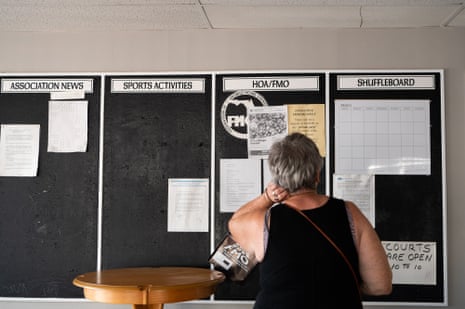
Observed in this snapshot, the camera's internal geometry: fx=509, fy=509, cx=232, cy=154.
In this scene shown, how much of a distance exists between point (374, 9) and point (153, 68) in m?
1.40

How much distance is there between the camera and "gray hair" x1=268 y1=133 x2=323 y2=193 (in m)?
1.98

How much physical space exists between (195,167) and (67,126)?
874mm

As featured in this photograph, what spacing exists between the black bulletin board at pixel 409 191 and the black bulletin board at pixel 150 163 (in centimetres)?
87

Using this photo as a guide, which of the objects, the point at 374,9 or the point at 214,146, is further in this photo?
the point at 214,146

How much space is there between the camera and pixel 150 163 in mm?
3219

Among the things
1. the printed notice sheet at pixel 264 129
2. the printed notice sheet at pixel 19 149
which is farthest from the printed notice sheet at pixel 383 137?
the printed notice sheet at pixel 19 149

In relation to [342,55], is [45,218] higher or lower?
lower

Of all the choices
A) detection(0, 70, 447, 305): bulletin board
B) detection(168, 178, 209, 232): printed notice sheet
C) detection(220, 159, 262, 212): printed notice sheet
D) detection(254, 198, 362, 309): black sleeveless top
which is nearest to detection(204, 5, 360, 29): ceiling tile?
detection(0, 70, 447, 305): bulletin board

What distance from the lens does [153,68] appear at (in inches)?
129

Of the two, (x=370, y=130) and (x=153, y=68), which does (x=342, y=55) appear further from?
(x=153, y=68)

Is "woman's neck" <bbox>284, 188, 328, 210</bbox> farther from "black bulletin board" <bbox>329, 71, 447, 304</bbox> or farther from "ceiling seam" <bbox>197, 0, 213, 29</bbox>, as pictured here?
"ceiling seam" <bbox>197, 0, 213, 29</bbox>

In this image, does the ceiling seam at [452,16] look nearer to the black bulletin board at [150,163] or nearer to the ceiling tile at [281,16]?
the ceiling tile at [281,16]

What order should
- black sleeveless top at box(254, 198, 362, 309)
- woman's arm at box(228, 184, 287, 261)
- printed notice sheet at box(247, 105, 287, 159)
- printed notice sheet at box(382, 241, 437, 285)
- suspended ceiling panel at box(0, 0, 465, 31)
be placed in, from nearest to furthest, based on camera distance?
black sleeveless top at box(254, 198, 362, 309)
woman's arm at box(228, 184, 287, 261)
suspended ceiling panel at box(0, 0, 465, 31)
printed notice sheet at box(382, 241, 437, 285)
printed notice sheet at box(247, 105, 287, 159)

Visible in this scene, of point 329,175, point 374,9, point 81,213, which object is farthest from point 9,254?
point 374,9
